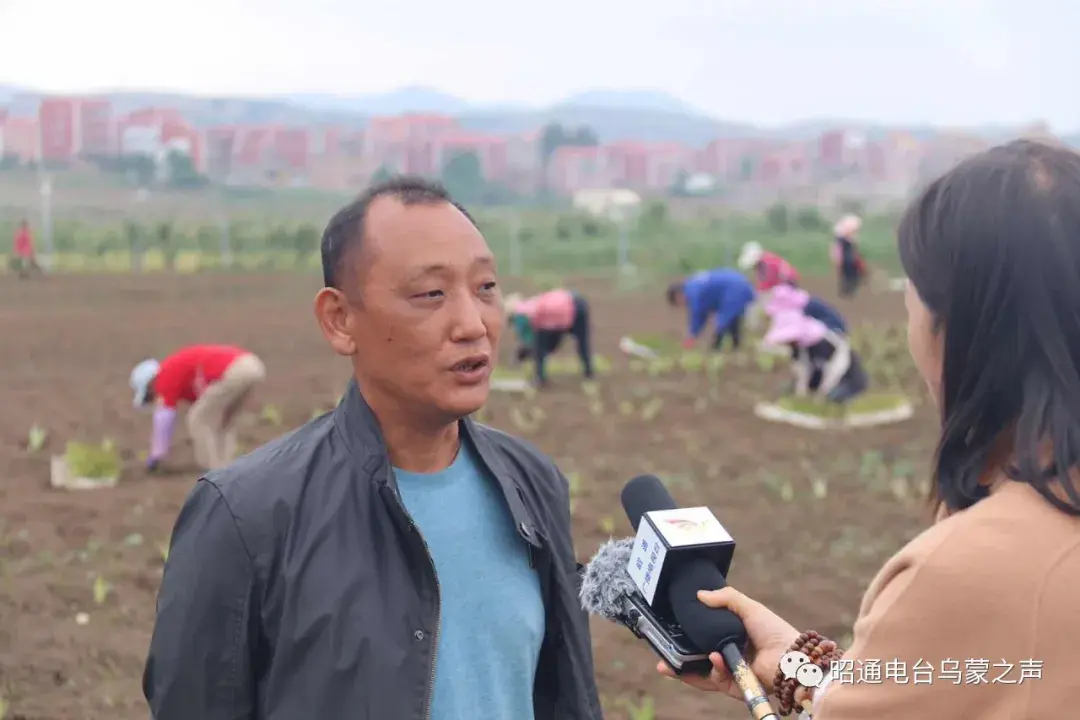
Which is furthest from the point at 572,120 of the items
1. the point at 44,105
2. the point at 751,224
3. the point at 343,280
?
the point at 343,280

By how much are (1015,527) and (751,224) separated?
41785 mm

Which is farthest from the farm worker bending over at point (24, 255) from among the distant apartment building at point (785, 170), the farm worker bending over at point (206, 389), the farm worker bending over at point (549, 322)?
the distant apartment building at point (785, 170)

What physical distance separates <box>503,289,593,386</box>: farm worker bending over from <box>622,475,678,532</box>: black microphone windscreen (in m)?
9.83

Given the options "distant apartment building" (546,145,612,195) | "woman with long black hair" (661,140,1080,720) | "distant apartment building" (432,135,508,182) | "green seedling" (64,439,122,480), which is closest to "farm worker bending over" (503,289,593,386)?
"green seedling" (64,439,122,480)

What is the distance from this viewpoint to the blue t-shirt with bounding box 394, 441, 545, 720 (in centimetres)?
223

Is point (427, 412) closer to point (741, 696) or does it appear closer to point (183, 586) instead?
point (183, 586)

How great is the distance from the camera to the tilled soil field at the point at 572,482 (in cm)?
546

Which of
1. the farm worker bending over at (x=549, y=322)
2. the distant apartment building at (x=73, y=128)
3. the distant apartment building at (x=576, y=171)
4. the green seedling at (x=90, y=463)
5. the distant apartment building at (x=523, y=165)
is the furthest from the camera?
the distant apartment building at (x=576, y=171)

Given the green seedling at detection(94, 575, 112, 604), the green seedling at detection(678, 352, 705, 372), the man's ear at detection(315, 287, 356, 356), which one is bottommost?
the green seedling at detection(678, 352, 705, 372)

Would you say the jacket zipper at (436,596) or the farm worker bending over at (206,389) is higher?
the jacket zipper at (436,596)

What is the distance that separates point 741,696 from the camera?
202cm

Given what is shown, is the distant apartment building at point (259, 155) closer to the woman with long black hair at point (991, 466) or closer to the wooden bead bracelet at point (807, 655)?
the wooden bead bracelet at point (807, 655)

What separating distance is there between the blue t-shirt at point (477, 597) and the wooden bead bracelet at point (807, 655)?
19.8 inches

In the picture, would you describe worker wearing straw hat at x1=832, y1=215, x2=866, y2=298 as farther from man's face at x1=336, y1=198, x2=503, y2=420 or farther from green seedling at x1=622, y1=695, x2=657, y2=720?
man's face at x1=336, y1=198, x2=503, y2=420
